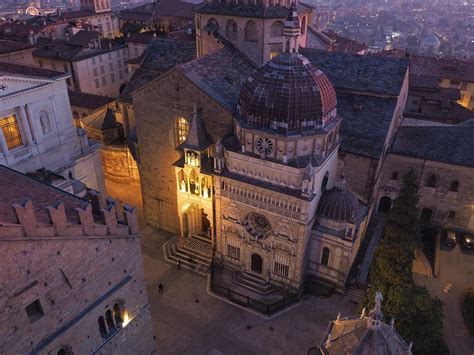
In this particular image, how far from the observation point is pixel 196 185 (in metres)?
38.1

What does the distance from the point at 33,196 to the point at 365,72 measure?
1367 inches

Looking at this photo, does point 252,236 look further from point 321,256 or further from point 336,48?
point 336,48

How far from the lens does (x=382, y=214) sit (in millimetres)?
46156

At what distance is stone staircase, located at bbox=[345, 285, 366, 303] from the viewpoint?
35312 mm

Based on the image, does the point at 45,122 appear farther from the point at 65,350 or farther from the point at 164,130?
the point at 65,350

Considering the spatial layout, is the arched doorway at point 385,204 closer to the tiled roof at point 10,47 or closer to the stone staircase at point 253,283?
the stone staircase at point 253,283

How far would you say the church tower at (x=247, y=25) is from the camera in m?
40.0

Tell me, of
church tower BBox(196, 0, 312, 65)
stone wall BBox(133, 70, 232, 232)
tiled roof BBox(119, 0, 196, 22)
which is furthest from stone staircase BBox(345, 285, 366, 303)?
tiled roof BBox(119, 0, 196, 22)

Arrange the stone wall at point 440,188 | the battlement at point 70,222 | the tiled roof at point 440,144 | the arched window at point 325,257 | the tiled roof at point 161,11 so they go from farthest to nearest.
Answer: the tiled roof at point 161,11 → the stone wall at point 440,188 → the tiled roof at point 440,144 → the arched window at point 325,257 → the battlement at point 70,222

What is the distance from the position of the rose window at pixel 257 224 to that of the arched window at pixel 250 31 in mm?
19174

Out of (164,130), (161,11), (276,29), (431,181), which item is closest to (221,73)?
(164,130)

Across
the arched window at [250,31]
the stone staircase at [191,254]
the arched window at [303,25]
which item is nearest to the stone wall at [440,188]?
the arched window at [303,25]

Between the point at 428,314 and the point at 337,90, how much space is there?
2450 centimetres

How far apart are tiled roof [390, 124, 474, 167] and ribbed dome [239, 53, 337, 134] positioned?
1574 centimetres
